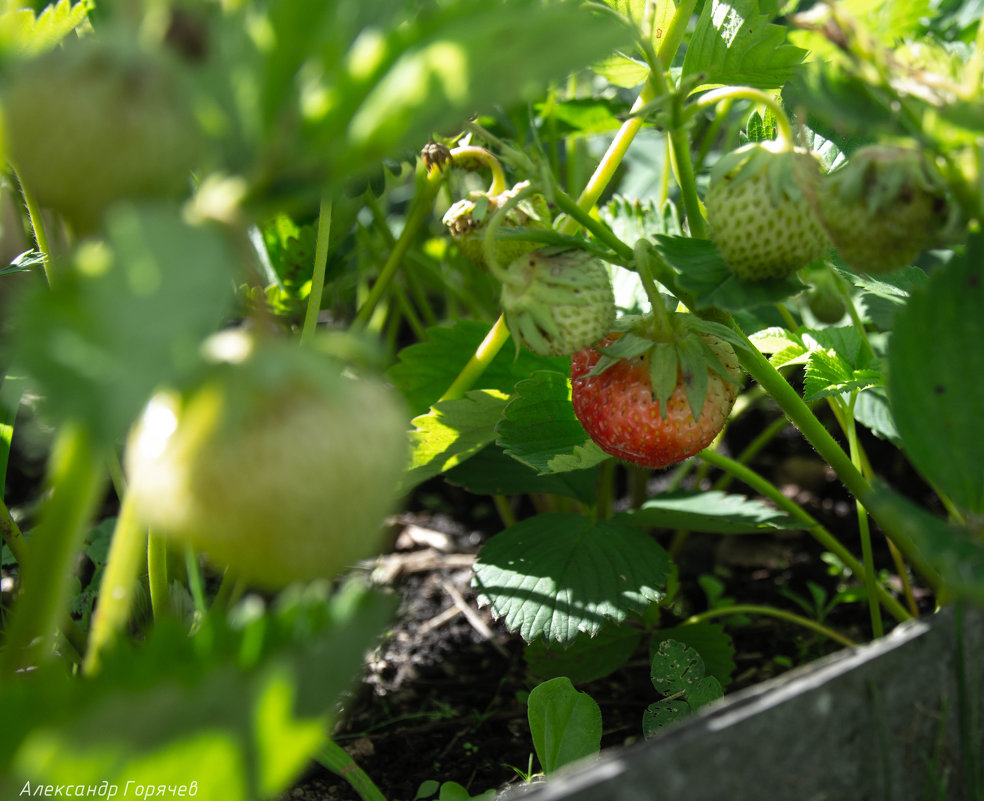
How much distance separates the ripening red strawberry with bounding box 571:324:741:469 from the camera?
77cm

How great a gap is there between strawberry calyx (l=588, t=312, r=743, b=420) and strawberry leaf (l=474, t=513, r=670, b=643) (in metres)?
0.28

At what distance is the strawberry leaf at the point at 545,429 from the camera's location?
0.93 m

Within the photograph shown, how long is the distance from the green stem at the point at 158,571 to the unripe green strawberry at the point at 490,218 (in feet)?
1.22

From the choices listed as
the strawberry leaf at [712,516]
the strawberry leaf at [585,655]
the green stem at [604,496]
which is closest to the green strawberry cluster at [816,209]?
the strawberry leaf at [712,516]

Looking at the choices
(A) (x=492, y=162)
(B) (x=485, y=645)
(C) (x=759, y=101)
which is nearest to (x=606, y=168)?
(A) (x=492, y=162)

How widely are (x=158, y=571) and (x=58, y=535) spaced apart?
332 mm

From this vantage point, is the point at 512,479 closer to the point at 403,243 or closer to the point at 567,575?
the point at 567,575

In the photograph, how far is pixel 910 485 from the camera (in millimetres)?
1571

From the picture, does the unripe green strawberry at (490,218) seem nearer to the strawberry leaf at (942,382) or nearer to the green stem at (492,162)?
the green stem at (492,162)

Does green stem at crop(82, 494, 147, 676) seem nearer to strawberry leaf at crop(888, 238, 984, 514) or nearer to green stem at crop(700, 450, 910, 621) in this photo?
strawberry leaf at crop(888, 238, 984, 514)

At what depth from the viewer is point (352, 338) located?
0.41 meters

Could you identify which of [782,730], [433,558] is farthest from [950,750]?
[433,558]

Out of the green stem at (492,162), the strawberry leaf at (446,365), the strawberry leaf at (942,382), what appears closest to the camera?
the strawberry leaf at (942,382)

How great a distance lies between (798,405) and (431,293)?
1.63 m
